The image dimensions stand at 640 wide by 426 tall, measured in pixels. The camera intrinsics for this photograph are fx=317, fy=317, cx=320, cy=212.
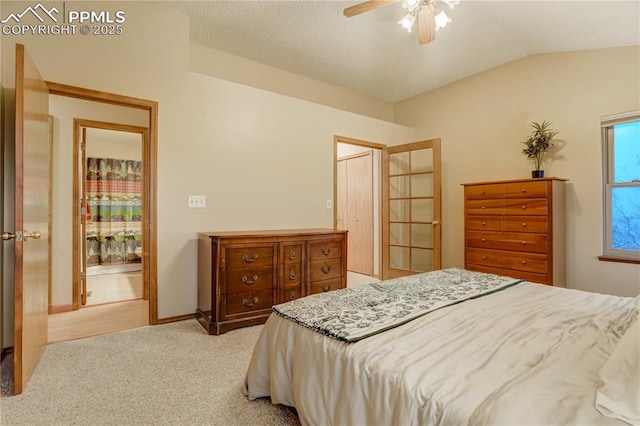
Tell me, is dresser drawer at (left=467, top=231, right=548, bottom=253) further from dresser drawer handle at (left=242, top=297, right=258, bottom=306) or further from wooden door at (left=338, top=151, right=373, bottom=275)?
dresser drawer handle at (left=242, top=297, right=258, bottom=306)

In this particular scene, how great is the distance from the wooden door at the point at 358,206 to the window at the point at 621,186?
278cm

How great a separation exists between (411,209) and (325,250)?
1.73 metres

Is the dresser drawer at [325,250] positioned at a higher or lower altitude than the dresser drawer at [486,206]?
lower

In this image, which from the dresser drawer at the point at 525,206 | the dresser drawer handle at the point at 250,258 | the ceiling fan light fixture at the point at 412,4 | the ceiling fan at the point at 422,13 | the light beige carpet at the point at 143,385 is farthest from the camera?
the dresser drawer at the point at 525,206

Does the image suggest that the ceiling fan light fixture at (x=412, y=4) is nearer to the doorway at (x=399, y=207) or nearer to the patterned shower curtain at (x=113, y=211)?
the doorway at (x=399, y=207)

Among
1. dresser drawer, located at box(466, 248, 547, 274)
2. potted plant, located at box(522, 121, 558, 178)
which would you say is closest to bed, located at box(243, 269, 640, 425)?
dresser drawer, located at box(466, 248, 547, 274)

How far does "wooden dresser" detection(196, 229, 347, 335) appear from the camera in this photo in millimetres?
2668

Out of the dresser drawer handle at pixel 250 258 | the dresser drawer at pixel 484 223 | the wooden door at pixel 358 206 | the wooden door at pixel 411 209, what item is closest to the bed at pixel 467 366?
the dresser drawer handle at pixel 250 258

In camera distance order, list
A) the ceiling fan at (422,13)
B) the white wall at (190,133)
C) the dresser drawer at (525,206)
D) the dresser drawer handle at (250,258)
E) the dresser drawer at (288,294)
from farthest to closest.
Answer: the dresser drawer at (525,206)
the dresser drawer at (288,294)
the dresser drawer handle at (250,258)
the white wall at (190,133)
the ceiling fan at (422,13)

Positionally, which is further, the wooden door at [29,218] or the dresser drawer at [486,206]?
the dresser drawer at [486,206]

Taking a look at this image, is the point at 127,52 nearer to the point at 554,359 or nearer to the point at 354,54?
the point at 354,54

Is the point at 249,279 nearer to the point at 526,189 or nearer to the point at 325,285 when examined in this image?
the point at 325,285

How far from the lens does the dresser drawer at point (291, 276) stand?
2961 mm

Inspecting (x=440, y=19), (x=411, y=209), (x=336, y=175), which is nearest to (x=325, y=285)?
(x=336, y=175)
